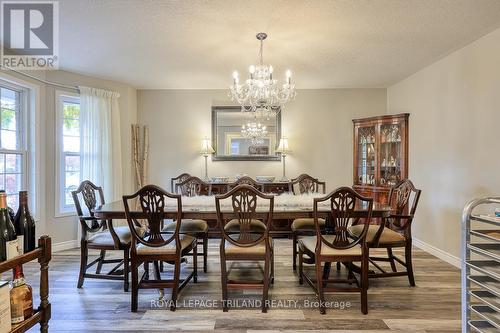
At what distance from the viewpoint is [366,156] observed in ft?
15.5

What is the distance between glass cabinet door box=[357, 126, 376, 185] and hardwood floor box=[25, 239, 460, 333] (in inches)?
75.7

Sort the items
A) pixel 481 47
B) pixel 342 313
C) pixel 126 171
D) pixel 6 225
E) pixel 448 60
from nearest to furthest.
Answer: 1. pixel 6 225
2. pixel 342 313
3. pixel 481 47
4. pixel 448 60
5. pixel 126 171

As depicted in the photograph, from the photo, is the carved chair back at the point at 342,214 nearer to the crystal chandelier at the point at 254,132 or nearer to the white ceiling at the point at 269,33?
the white ceiling at the point at 269,33

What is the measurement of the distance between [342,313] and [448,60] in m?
3.33

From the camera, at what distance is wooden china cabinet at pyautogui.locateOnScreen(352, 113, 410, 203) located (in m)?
4.28

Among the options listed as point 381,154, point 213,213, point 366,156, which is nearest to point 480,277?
point 213,213

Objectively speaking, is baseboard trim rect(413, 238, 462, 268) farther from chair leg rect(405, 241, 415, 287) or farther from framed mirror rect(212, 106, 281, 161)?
framed mirror rect(212, 106, 281, 161)

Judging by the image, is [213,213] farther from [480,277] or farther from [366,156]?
[366,156]

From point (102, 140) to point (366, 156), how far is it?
4403mm

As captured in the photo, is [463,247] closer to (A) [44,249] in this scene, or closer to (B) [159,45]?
(A) [44,249]

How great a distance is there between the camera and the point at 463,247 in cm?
142

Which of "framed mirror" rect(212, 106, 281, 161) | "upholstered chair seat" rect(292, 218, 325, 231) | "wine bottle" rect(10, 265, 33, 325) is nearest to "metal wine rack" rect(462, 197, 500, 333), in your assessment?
"upholstered chair seat" rect(292, 218, 325, 231)

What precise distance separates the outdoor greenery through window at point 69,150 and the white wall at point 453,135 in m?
5.21

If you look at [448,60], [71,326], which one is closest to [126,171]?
[71,326]
